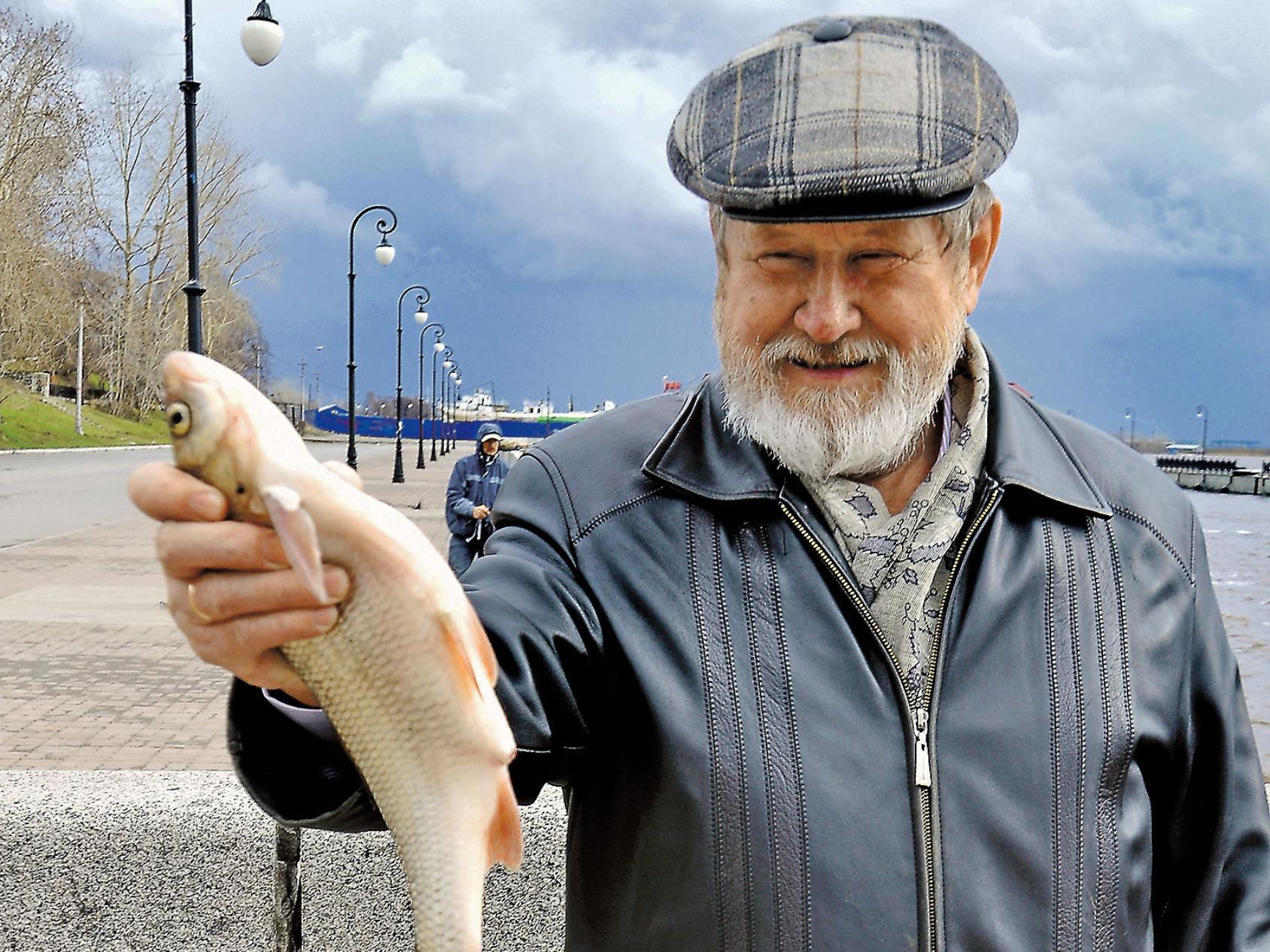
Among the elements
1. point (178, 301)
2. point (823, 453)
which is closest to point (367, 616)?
point (823, 453)

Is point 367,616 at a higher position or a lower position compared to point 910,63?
lower

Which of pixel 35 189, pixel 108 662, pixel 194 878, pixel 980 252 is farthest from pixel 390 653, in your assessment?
pixel 35 189

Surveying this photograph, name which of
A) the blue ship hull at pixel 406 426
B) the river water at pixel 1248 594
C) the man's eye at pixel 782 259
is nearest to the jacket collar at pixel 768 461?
the man's eye at pixel 782 259

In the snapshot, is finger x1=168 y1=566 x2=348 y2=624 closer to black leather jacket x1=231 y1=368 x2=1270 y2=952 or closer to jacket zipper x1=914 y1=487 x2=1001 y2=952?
black leather jacket x1=231 y1=368 x2=1270 y2=952

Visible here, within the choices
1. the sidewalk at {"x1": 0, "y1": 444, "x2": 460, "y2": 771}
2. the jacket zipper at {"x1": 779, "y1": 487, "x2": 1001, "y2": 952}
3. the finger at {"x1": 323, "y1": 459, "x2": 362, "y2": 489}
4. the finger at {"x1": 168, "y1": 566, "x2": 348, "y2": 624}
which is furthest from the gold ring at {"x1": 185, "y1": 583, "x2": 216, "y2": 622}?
the sidewalk at {"x1": 0, "y1": 444, "x2": 460, "y2": 771}

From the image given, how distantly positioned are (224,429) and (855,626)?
1.07 m

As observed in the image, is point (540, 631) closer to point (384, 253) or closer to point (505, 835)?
point (505, 835)

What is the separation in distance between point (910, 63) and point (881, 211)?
29cm

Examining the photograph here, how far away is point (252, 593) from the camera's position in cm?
141

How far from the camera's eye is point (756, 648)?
195cm

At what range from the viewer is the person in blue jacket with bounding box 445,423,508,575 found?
Answer: 31.9ft

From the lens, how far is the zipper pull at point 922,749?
6.17 ft

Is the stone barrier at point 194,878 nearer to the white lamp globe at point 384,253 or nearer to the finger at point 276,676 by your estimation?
the finger at point 276,676

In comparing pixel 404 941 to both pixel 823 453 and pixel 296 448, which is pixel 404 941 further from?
pixel 296 448
